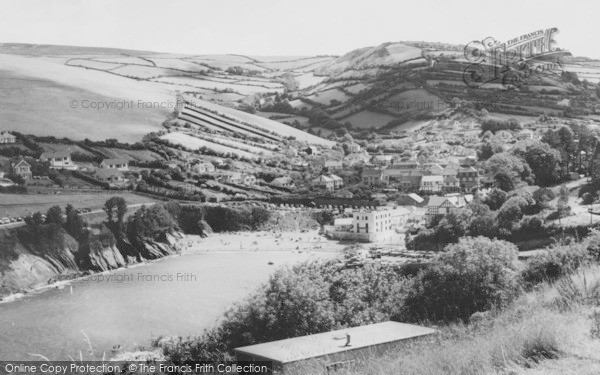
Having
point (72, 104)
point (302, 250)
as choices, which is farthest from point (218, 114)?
point (302, 250)

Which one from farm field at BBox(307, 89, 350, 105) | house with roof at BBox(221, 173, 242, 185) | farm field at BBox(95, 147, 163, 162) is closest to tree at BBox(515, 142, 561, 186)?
house with roof at BBox(221, 173, 242, 185)

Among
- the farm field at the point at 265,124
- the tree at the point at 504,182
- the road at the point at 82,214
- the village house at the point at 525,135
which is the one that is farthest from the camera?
the farm field at the point at 265,124

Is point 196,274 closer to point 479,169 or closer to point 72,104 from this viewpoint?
point 479,169

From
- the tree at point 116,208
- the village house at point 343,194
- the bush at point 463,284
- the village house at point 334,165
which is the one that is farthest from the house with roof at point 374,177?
the bush at point 463,284

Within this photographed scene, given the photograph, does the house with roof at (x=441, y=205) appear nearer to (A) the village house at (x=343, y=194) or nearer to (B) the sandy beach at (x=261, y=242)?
(B) the sandy beach at (x=261, y=242)

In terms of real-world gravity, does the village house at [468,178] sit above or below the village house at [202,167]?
below
